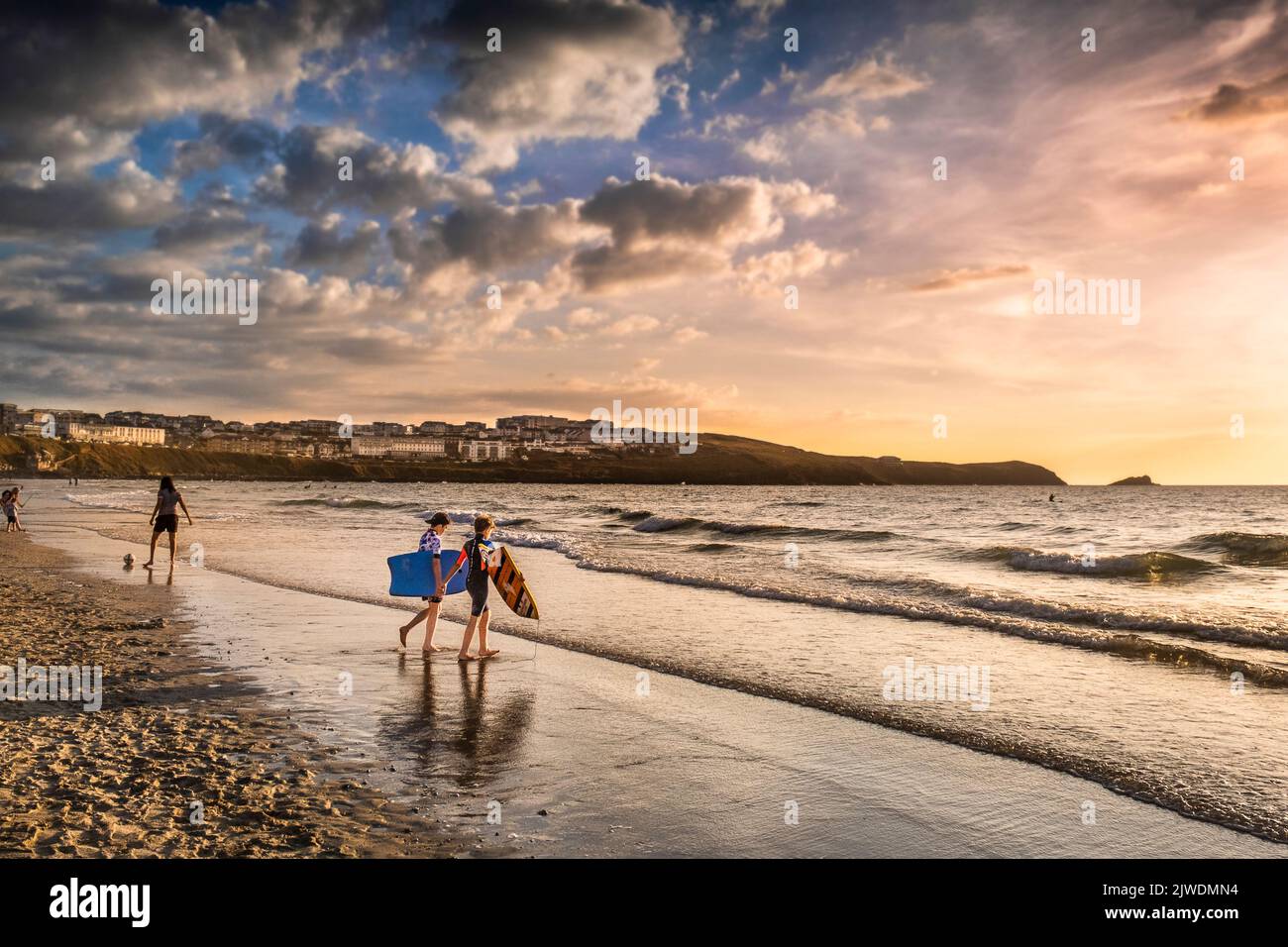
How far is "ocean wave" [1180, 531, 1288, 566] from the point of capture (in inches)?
1145

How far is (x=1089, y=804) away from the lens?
6180 millimetres

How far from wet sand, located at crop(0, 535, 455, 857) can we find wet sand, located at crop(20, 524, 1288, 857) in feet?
0.59

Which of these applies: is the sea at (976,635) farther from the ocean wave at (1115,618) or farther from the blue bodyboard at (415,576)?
the blue bodyboard at (415,576)

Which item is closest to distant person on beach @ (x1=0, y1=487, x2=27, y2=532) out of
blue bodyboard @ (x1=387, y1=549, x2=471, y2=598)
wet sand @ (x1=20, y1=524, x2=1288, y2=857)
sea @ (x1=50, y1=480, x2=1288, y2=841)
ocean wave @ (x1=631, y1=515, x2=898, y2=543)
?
sea @ (x1=50, y1=480, x2=1288, y2=841)

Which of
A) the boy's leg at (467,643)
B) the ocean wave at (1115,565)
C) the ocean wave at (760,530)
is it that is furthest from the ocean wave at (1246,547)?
the boy's leg at (467,643)

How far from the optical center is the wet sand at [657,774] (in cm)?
541

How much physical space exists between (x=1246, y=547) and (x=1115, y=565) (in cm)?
1225

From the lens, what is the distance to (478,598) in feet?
37.2

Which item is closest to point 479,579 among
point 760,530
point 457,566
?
point 457,566

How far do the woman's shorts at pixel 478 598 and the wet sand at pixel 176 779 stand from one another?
298 cm

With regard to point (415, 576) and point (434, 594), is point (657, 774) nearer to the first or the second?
point (434, 594)

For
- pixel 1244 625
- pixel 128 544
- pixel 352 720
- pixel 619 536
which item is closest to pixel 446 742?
pixel 352 720
